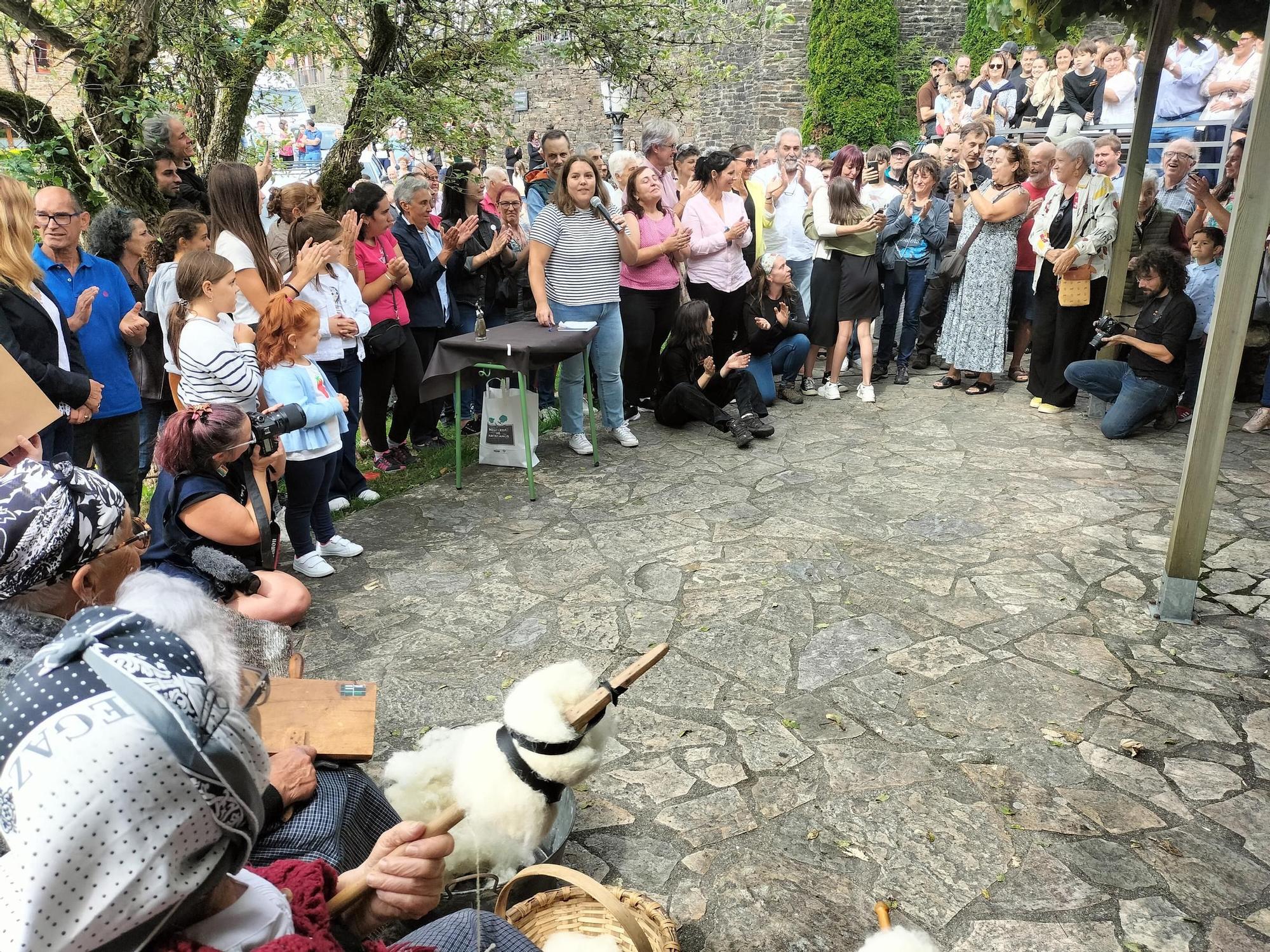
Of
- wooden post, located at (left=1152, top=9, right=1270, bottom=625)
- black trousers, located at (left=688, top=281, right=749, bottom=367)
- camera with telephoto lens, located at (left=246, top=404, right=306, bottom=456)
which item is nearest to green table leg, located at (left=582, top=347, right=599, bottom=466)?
black trousers, located at (left=688, top=281, right=749, bottom=367)

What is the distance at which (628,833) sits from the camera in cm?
314

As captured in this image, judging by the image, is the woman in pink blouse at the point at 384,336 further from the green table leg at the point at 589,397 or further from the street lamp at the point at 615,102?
the street lamp at the point at 615,102


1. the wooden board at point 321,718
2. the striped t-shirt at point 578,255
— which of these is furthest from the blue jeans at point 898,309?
the wooden board at point 321,718

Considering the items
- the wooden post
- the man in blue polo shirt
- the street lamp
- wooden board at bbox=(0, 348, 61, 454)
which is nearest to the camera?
wooden board at bbox=(0, 348, 61, 454)

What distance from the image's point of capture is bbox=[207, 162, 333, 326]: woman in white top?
5082 mm

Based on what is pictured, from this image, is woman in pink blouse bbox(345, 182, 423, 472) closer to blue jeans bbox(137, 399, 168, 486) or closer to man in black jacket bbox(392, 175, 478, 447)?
man in black jacket bbox(392, 175, 478, 447)

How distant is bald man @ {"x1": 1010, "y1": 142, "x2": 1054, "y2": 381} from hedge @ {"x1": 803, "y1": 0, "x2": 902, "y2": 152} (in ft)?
45.9

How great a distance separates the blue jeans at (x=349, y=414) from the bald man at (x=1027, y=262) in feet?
18.5

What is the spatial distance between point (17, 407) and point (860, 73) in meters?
22.0

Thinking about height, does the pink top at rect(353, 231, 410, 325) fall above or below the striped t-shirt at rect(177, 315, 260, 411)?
above

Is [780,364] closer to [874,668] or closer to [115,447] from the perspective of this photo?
[874,668]

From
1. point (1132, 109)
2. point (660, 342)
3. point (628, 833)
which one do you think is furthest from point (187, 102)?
point (1132, 109)

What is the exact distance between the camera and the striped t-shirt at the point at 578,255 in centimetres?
659

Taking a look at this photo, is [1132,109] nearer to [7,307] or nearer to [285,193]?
[285,193]
